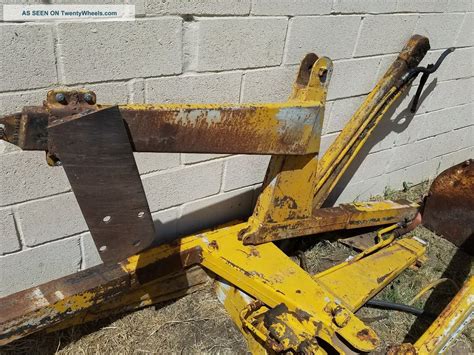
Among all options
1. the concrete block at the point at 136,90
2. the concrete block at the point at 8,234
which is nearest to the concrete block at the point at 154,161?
the concrete block at the point at 136,90

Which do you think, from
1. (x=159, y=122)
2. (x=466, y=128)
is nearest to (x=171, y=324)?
(x=159, y=122)

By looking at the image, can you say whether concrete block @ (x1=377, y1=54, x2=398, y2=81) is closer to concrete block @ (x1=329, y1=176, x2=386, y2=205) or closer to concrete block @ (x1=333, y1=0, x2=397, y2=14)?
concrete block @ (x1=333, y1=0, x2=397, y2=14)

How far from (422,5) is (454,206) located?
1.31 meters

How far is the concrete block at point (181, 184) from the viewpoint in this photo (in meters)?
2.10

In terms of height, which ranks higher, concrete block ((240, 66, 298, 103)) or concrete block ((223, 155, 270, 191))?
concrete block ((240, 66, 298, 103))

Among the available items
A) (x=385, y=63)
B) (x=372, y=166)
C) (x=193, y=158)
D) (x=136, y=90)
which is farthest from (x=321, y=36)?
(x=372, y=166)

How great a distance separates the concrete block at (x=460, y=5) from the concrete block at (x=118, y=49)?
1971 millimetres

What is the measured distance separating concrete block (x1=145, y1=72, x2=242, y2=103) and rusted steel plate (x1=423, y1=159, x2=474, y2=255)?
160cm

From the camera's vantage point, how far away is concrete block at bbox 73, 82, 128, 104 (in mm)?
1692

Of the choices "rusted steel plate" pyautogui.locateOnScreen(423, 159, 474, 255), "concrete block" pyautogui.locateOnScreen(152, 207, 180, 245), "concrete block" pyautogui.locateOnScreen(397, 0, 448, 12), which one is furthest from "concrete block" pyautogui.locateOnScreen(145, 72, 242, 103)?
"rusted steel plate" pyautogui.locateOnScreen(423, 159, 474, 255)

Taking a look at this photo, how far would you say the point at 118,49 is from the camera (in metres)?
1.66

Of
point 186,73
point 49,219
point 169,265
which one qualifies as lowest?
point 169,265

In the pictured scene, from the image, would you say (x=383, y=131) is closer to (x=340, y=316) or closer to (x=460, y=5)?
(x=460, y=5)

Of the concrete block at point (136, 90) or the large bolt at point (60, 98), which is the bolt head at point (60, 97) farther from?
the concrete block at point (136, 90)
